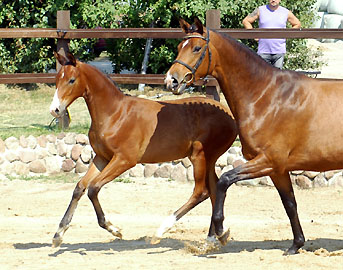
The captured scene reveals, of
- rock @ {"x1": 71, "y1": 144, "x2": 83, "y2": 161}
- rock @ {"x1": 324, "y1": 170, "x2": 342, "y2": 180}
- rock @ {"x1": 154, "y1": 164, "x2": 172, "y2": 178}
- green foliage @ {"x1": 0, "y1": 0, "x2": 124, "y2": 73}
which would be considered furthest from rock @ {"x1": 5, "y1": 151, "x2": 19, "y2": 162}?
green foliage @ {"x1": 0, "y1": 0, "x2": 124, "y2": 73}

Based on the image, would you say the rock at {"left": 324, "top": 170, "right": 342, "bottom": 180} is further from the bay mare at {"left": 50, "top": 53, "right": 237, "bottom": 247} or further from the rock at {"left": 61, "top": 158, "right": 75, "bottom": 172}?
the rock at {"left": 61, "top": 158, "right": 75, "bottom": 172}

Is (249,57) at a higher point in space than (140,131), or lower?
higher

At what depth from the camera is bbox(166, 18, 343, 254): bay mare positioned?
22.3ft

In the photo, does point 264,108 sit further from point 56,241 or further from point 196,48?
point 56,241

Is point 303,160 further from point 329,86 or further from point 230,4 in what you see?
point 230,4

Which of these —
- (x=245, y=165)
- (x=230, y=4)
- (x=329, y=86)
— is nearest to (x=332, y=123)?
(x=329, y=86)

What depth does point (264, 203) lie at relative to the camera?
9.97 m

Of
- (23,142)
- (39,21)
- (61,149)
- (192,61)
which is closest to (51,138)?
(61,149)

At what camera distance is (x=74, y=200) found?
25.0 ft

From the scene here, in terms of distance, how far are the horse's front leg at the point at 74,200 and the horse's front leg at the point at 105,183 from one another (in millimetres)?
89

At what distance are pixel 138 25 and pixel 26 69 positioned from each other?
251cm

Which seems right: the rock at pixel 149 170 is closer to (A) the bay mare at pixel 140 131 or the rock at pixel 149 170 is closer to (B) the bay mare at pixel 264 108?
(A) the bay mare at pixel 140 131

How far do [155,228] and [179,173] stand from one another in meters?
2.32

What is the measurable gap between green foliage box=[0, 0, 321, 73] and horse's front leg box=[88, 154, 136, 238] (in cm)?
809
